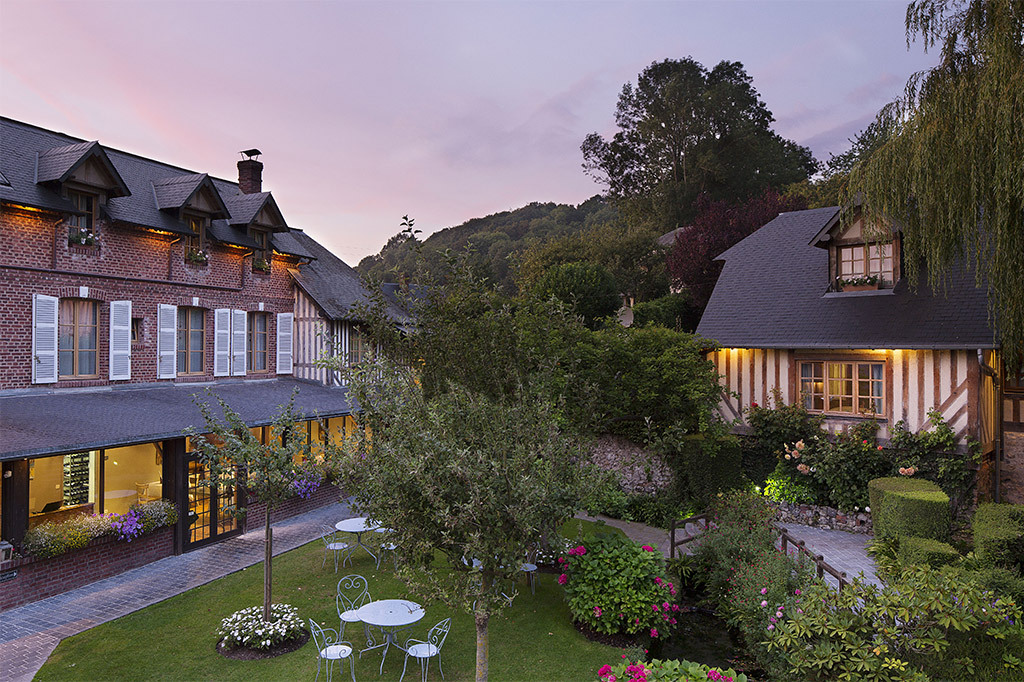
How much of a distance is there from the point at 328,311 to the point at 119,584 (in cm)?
859

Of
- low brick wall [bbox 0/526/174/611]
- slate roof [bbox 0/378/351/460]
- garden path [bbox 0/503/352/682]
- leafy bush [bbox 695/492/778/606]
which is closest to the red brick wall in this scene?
slate roof [bbox 0/378/351/460]

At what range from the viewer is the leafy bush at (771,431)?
45.4 feet

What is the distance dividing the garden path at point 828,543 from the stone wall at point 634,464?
1.54 m

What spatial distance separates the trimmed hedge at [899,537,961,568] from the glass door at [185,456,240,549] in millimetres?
11776

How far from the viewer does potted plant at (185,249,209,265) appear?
13.8 meters

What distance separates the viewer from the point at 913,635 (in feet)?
18.5

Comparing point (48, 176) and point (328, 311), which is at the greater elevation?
point (48, 176)

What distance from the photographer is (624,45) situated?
13227 millimetres

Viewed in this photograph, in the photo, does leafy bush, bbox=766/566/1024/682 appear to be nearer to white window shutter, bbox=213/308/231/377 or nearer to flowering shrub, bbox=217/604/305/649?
flowering shrub, bbox=217/604/305/649

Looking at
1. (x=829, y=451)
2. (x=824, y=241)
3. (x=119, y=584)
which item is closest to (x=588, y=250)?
(x=824, y=241)

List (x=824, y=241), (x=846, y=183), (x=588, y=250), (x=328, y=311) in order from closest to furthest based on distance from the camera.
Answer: (x=846, y=183), (x=824, y=241), (x=328, y=311), (x=588, y=250)

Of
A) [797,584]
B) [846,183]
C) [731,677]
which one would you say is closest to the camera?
[731,677]

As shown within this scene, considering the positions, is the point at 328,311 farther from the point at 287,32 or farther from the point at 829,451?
the point at 829,451

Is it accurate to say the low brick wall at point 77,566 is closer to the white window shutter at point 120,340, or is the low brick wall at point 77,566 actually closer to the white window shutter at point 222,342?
the white window shutter at point 120,340
